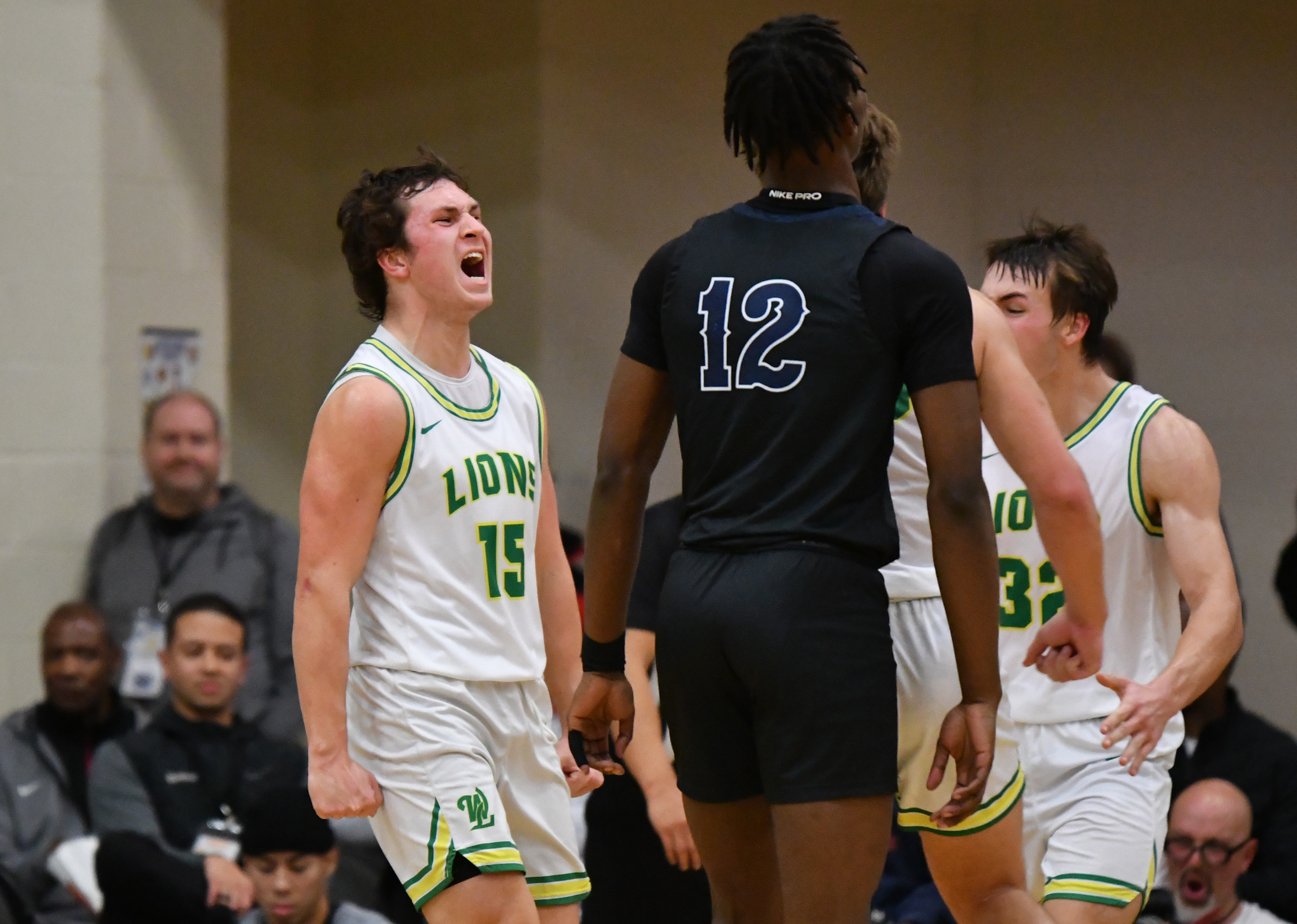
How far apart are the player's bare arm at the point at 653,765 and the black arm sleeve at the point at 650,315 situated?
1.90 meters

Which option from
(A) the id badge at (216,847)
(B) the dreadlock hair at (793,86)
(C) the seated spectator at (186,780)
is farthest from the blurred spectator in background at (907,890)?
(B) the dreadlock hair at (793,86)

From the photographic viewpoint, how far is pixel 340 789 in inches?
128

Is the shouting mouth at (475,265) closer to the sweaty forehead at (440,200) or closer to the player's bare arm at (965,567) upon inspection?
the sweaty forehead at (440,200)

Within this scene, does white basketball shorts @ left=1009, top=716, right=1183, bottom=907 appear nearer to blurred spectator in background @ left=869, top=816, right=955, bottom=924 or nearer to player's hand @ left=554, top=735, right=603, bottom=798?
player's hand @ left=554, top=735, right=603, bottom=798

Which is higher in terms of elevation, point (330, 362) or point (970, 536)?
point (330, 362)

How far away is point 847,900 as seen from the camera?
8.70 ft

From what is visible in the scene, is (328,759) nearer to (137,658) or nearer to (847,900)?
(847,900)

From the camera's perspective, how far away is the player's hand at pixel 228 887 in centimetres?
502

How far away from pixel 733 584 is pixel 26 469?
4.07 meters

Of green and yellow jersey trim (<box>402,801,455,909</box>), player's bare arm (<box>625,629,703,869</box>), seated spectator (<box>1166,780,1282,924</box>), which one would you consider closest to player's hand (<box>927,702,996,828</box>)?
green and yellow jersey trim (<box>402,801,455,909</box>)

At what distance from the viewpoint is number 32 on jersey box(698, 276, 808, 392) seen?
2686 mm

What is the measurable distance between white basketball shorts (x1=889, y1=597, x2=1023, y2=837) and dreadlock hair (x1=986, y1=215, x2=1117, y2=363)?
1.08 meters

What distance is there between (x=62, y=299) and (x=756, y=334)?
13.3ft

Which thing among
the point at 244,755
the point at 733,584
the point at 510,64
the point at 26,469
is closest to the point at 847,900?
the point at 733,584
